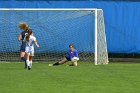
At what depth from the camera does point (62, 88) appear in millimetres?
14656

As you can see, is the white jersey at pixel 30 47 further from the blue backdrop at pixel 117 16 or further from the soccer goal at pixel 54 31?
the blue backdrop at pixel 117 16

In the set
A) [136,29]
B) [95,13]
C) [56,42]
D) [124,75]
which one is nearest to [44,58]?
[56,42]

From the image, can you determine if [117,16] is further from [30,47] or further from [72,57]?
[30,47]

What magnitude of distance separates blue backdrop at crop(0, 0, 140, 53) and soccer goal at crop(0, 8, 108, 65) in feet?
5.63

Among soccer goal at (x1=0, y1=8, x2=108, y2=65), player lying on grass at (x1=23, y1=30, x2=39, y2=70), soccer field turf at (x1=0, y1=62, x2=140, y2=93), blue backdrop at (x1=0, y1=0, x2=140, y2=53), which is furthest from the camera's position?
blue backdrop at (x1=0, y1=0, x2=140, y2=53)

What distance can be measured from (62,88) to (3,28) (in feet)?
47.4

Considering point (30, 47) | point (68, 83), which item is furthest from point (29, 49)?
point (68, 83)

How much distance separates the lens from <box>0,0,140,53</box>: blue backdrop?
3027 centimetres

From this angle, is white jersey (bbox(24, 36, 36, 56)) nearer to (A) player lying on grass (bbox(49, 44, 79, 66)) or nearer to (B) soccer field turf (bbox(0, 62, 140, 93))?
(B) soccer field turf (bbox(0, 62, 140, 93))

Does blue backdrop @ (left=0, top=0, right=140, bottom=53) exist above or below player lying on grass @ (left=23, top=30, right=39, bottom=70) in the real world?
above

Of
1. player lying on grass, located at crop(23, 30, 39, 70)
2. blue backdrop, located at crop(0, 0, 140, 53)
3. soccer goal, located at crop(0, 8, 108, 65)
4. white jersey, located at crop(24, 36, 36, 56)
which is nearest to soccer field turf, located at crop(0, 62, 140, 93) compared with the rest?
player lying on grass, located at crop(23, 30, 39, 70)

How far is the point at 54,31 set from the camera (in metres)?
29.0

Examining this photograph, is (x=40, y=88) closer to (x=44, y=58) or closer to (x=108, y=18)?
(x=44, y=58)

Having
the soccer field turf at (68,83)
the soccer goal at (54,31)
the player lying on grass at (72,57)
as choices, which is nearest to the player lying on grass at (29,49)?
Result: the soccer field turf at (68,83)
